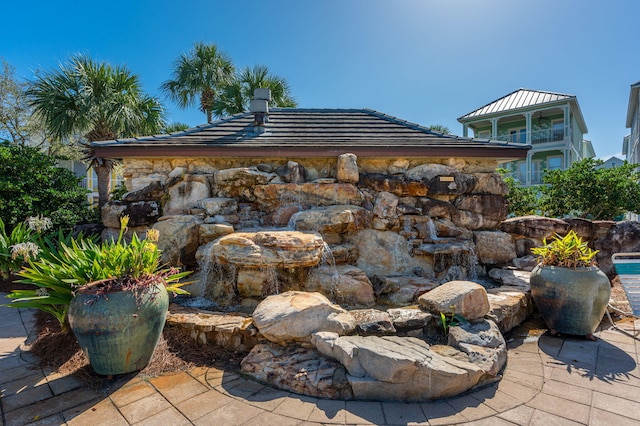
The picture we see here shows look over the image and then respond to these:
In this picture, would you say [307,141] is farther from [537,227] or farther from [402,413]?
[402,413]

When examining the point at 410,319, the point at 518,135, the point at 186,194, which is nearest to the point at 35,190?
the point at 186,194

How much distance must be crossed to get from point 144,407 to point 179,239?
272cm

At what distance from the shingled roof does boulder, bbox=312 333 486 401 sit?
371 cm

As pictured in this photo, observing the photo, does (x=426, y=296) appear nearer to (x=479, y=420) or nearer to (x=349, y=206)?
(x=479, y=420)

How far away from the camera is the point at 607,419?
2.09 metres

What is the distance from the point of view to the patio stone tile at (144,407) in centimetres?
209

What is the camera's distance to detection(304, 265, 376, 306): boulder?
427cm

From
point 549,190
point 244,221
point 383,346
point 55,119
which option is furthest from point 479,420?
point 55,119

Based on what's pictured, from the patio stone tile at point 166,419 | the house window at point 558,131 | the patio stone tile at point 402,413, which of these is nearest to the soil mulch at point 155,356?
the patio stone tile at point 166,419

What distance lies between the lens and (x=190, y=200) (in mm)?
5367

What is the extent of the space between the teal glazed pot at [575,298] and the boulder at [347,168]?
3.06m

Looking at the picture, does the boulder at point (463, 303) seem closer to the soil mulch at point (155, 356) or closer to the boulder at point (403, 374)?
the boulder at point (403, 374)

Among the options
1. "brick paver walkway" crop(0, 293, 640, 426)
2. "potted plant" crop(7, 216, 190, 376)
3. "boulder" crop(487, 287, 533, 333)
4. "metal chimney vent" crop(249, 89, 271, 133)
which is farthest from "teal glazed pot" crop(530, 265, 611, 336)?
"metal chimney vent" crop(249, 89, 271, 133)

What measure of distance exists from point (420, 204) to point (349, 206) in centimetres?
137
